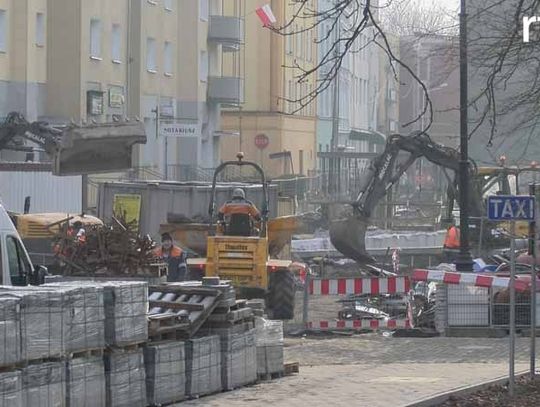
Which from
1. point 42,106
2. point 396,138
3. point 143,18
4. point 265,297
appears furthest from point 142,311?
point 143,18

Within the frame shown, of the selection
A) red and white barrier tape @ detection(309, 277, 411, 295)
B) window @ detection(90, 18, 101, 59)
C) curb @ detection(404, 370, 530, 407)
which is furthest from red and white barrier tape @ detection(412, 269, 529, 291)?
window @ detection(90, 18, 101, 59)

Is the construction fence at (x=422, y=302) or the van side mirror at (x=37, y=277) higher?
the van side mirror at (x=37, y=277)

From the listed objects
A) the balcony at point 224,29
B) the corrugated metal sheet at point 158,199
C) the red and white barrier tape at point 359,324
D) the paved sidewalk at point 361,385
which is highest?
the balcony at point 224,29

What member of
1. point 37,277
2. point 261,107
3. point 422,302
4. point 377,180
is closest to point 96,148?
point 377,180

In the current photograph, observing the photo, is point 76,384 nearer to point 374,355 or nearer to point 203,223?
point 374,355

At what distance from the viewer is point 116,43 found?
5078 centimetres

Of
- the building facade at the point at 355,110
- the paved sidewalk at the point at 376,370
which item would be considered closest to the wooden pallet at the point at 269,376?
the paved sidewalk at the point at 376,370

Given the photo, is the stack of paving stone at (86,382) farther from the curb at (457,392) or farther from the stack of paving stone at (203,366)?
the curb at (457,392)

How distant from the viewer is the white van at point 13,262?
15961 millimetres

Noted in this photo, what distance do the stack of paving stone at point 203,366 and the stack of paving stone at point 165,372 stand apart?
0.39 ft

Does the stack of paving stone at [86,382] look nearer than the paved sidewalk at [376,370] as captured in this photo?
Yes

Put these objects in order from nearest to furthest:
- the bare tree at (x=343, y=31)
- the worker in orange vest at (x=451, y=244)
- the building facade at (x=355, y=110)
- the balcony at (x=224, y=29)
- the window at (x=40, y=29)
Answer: the bare tree at (x=343, y=31)
the worker in orange vest at (x=451, y=244)
the window at (x=40, y=29)
the balcony at (x=224, y=29)
the building facade at (x=355, y=110)

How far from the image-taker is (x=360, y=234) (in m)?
32.7

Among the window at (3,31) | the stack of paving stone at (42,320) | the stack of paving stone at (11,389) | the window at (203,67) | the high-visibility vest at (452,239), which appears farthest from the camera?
the window at (203,67)
